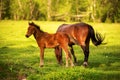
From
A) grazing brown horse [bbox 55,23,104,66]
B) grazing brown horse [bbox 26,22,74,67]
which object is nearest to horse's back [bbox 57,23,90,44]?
grazing brown horse [bbox 55,23,104,66]

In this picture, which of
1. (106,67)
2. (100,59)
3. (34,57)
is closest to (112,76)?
(106,67)

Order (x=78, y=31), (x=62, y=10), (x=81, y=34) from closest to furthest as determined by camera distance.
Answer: (x=81, y=34)
(x=78, y=31)
(x=62, y=10)

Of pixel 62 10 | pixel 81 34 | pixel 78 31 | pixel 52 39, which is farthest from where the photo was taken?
pixel 62 10

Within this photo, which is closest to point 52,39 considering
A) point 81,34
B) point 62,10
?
point 81,34

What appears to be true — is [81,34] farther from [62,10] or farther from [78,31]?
[62,10]

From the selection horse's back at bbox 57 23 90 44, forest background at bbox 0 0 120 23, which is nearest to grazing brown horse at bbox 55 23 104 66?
horse's back at bbox 57 23 90 44

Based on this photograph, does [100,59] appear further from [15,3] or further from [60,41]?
[15,3]

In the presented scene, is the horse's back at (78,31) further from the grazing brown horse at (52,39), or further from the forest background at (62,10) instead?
the forest background at (62,10)

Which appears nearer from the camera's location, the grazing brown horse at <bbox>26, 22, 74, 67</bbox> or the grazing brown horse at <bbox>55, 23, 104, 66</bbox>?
the grazing brown horse at <bbox>26, 22, 74, 67</bbox>

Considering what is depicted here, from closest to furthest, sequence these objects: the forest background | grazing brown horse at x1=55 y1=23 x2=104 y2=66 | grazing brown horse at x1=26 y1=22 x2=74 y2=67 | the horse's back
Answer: grazing brown horse at x1=26 y1=22 x2=74 y2=67 < grazing brown horse at x1=55 y1=23 x2=104 y2=66 < the horse's back < the forest background

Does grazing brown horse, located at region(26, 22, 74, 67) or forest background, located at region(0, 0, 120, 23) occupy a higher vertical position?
grazing brown horse, located at region(26, 22, 74, 67)

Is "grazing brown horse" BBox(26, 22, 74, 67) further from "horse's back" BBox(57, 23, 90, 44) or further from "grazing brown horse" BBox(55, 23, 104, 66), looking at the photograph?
"horse's back" BBox(57, 23, 90, 44)

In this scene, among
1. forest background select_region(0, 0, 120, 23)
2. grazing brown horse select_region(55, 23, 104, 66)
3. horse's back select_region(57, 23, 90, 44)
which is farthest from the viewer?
forest background select_region(0, 0, 120, 23)

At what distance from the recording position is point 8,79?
13133 mm
